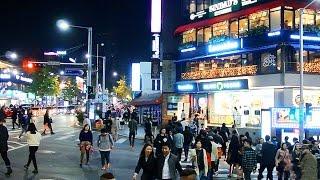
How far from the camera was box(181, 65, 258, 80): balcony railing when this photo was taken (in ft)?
125

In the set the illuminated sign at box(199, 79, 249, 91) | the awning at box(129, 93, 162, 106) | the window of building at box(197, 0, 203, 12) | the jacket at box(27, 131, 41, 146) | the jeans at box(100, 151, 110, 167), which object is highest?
the window of building at box(197, 0, 203, 12)

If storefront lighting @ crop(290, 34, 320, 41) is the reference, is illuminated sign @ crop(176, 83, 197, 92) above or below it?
below

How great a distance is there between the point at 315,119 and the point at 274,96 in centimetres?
836

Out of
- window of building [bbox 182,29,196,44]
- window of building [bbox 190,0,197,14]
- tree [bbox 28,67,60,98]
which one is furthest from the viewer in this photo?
tree [bbox 28,67,60,98]

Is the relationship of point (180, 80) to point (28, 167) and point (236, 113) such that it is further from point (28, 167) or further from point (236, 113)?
point (28, 167)

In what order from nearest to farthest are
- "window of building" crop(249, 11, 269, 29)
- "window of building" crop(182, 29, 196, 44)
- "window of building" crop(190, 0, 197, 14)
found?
1. "window of building" crop(249, 11, 269, 29)
2. "window of building" crop(182, 29, 196, 44)
3. "window of building" crop(190, 0, 197, 14)

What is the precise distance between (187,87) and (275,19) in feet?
41.6

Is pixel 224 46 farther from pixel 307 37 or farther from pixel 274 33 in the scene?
pixel 307 37

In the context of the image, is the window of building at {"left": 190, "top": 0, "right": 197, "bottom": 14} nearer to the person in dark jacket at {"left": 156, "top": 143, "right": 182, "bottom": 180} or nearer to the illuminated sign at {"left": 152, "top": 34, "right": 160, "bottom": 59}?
the illuminated sign at {"left": 152, "top": 34, "right": 160, "bottom": 59}

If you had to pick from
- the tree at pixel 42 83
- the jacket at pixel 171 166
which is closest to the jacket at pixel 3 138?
the jacket at pixel 171 166

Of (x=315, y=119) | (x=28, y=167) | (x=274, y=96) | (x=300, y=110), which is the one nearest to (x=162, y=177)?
(x=28, y=167)

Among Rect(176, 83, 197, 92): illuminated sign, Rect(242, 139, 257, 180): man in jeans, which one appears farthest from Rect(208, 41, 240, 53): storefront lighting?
Rect(242, 139, 257, 180): man in jeans

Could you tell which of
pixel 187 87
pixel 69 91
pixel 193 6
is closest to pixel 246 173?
pixel 187 87

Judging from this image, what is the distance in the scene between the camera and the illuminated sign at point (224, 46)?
129 ft
